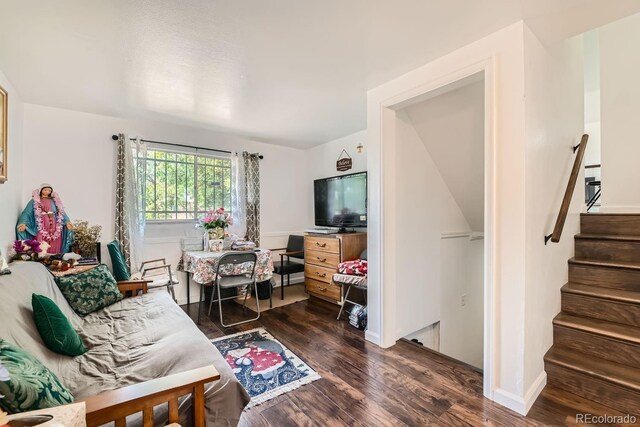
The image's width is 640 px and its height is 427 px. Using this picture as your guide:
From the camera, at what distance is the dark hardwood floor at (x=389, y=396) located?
1.67 meters

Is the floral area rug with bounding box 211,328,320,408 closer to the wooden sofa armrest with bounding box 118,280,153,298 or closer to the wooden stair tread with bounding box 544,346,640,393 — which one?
the wooden sofa armrest with bounding box 118,280,153,298

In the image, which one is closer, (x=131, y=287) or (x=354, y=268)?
(x=131, y=287)

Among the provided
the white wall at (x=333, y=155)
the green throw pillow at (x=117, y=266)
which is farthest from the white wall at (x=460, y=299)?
the green throw pillow at (x=117, y=266)

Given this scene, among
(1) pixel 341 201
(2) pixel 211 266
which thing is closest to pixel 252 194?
(1) pixel 341 201

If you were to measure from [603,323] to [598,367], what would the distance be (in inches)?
13.5

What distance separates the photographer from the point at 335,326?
9.93 ft

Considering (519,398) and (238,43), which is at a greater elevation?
(238,43)

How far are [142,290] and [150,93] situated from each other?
1.83 meters

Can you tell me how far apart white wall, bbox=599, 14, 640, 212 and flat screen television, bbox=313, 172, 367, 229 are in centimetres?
250

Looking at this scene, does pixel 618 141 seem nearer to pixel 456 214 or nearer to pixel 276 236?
pixel 456 214

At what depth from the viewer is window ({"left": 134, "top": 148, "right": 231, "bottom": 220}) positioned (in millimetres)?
3613

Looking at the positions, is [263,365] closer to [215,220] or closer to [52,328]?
[52,328]

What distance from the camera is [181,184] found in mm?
3844

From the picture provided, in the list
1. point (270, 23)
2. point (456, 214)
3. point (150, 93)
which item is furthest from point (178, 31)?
point (456, 214)
